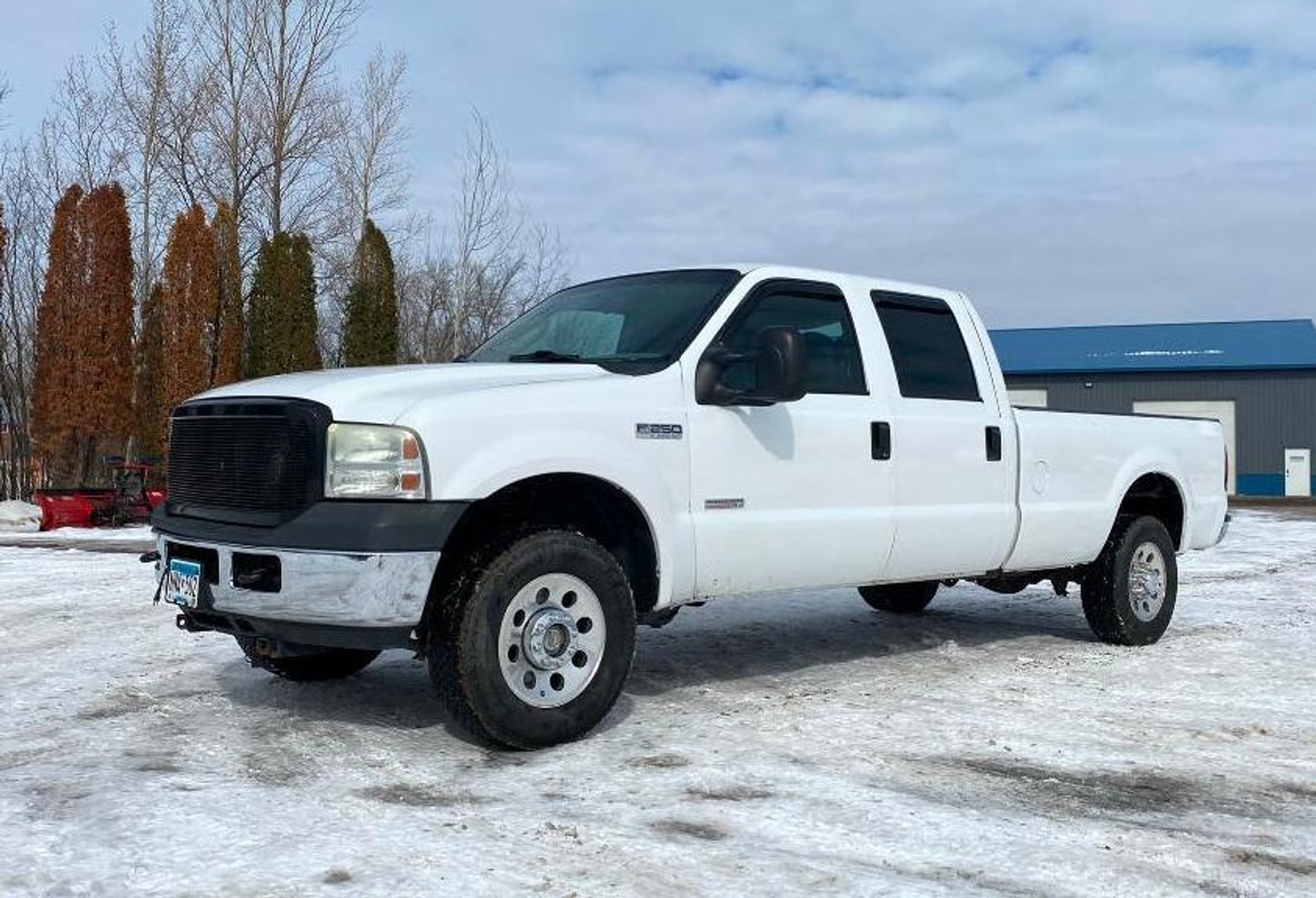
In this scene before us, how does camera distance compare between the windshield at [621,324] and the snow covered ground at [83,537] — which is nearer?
the windshield at [621,324]

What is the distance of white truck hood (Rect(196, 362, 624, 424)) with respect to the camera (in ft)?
14.4

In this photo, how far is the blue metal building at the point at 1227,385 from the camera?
3644 centimetres

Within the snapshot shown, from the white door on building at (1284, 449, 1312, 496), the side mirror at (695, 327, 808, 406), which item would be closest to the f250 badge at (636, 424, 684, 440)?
the side mirror at (695, 327, 808, 406)

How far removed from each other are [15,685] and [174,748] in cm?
171

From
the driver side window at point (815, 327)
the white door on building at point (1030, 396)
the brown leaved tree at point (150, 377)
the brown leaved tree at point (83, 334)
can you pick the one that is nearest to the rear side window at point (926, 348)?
the driver side window at point (815, 327)

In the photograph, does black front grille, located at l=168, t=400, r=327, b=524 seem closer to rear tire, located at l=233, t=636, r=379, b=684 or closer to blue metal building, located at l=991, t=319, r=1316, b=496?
→ rear tire, located at l=233, t=636, r=379, b=684

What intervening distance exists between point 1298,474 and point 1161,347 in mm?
6228

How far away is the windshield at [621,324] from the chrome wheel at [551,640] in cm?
99

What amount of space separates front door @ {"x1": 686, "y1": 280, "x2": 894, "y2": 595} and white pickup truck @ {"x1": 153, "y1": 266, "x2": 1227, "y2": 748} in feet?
0.04

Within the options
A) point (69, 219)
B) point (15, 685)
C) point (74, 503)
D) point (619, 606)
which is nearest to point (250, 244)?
point (69, 219)

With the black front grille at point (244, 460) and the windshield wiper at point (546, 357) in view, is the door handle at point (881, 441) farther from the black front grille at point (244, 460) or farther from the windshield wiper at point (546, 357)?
the black front grille at point (244, 460)

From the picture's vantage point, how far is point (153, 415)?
Answer: 75.5 feet

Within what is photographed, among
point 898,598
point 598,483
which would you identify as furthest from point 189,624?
point 898,598

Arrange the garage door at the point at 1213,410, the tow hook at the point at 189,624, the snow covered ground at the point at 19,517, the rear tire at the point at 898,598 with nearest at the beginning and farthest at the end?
the tow hook at the point at 189,624, the rear tire at the point at 898,598, the snow covered ground at the point at 19,517, the garage door at the point at 1213,410
